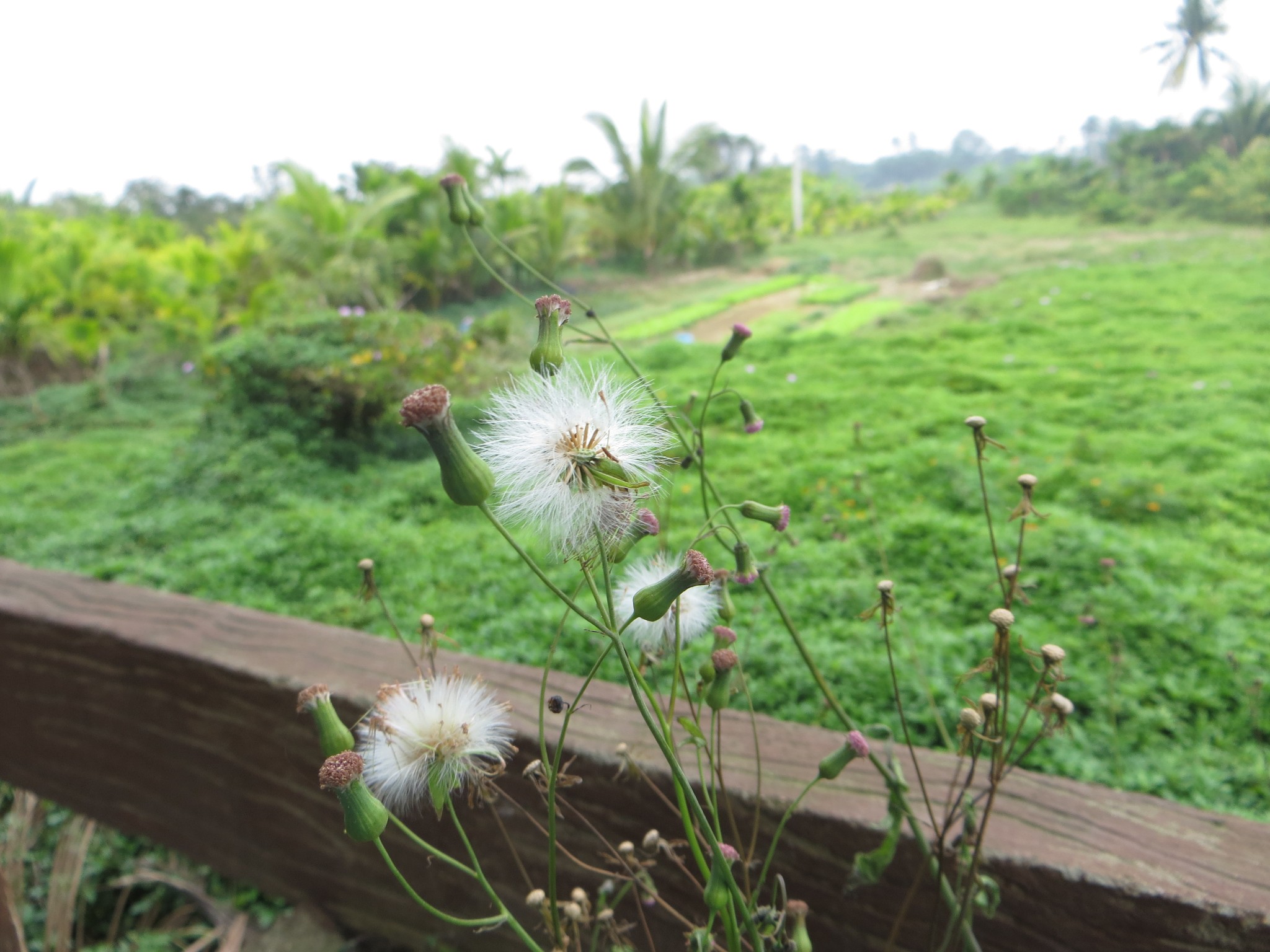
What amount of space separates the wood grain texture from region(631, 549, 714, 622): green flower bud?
43cm

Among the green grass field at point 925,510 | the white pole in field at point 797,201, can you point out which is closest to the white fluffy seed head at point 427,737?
the green grass field at point 925,510

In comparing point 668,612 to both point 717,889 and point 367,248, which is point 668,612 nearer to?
point 717,889

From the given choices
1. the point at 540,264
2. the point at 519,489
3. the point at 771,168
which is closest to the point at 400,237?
the point at 540,264

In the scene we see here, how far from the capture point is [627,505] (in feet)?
1.23

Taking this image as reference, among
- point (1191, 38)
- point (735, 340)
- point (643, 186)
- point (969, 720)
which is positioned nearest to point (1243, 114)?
point (1191, 38)

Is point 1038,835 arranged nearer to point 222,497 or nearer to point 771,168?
point 222,497

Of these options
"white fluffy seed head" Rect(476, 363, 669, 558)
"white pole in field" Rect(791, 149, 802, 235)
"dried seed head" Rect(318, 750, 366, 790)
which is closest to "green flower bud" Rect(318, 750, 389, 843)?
"dried seed head" Rect(318, 750, 366, 790)

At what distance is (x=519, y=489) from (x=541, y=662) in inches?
56.7

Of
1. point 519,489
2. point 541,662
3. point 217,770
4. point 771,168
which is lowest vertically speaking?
point 541,662

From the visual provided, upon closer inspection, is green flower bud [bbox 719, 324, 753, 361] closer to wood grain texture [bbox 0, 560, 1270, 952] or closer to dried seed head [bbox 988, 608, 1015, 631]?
dried seed head [bbox 988, 608, 1015, 631]

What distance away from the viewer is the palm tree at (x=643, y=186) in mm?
8883

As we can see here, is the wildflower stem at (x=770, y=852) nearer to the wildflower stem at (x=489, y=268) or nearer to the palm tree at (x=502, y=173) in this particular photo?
the wildflower stem at (x=489, y=268)

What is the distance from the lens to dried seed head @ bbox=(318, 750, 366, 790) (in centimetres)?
39

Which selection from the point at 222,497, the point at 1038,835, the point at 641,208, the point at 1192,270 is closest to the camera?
the point at 1038,835
